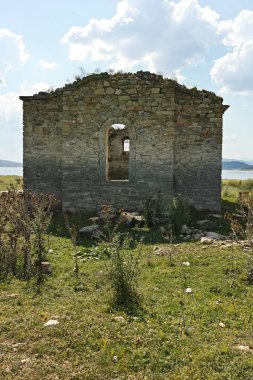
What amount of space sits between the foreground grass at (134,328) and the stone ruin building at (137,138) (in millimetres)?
5616

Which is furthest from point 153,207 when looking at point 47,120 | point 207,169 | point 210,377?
point 210,377

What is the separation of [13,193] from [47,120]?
568 centimetres

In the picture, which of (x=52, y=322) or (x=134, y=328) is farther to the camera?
(x=52, y=322)

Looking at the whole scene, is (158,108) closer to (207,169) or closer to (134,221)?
(207,169)

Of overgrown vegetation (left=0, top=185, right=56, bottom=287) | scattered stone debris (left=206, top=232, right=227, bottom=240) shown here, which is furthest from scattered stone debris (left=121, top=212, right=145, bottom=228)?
overgrown vegetation (left=0, top=185, right=56, bottom=287)

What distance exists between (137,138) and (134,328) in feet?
27.4

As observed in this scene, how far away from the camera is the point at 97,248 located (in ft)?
29.1

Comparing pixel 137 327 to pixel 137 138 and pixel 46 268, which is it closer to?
pixel 46 268

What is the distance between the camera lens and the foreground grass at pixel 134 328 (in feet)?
13.6

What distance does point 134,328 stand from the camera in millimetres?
4953

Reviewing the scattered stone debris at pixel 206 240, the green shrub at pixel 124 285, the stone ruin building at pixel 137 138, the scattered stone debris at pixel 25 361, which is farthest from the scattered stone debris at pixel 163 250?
the scattered stone debris at pixel 25 361

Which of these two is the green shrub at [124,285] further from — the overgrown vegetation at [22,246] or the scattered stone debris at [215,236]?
the scattered stone debris at [215,236]

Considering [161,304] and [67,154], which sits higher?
[67,154]

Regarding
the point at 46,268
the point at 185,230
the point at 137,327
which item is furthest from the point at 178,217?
the point at 137,327
